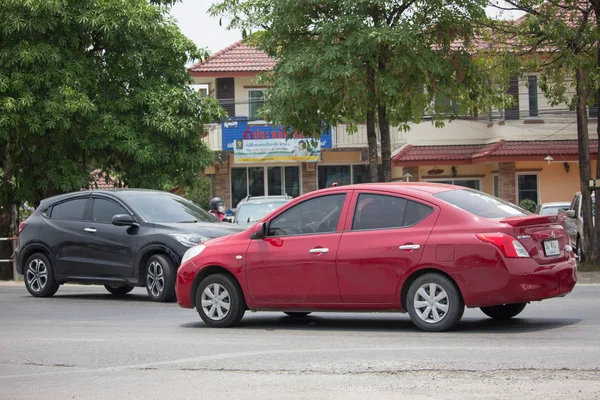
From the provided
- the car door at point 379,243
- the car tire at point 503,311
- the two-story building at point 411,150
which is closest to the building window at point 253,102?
the two-story building at point 411,150

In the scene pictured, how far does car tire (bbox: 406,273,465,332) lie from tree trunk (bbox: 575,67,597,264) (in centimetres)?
1323

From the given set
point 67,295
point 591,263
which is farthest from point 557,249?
point 591,263

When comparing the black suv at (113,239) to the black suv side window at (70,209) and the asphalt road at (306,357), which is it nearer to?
the black suv side window at (70,209)

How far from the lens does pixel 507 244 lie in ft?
33.9

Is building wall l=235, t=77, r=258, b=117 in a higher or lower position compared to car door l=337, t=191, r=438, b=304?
higher

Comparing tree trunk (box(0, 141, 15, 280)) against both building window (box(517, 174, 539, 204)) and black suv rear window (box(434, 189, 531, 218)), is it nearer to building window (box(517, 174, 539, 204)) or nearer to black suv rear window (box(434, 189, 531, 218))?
black suv rear window (box(434, 189, 531, 218))

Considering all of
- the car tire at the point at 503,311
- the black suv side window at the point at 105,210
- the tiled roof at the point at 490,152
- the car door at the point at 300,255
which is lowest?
the car tire at the point at 503,311

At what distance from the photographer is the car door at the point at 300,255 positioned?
1132 cm

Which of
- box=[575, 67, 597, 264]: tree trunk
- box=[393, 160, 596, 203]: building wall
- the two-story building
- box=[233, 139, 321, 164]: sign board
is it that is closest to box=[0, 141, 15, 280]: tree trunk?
the two-story building

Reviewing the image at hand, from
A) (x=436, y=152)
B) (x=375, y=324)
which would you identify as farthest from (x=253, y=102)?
(x=375, y=324)

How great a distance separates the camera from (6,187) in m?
25.7

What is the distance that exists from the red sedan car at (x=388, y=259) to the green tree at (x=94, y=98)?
12070mm

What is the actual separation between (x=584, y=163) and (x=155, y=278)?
1126 cm

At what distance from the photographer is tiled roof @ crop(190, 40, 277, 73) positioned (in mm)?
39688
